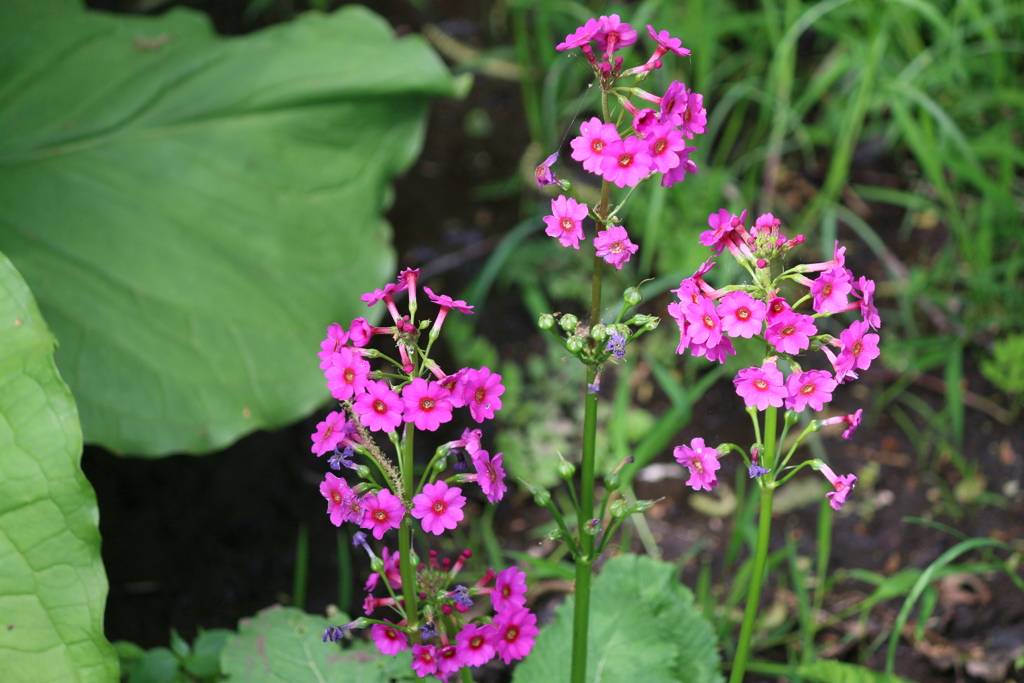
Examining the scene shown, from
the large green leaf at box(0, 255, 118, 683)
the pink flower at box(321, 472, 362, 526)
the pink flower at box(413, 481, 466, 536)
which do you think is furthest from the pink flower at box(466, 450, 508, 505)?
the large green leaf at box(0, 255, 118, 683)

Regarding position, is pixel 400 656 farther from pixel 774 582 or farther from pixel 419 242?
pixel 419 242

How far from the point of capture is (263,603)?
2059 millimetres

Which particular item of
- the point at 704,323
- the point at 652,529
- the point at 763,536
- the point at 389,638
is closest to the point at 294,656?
the point at 389,638

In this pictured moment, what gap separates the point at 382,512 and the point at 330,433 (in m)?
0.11

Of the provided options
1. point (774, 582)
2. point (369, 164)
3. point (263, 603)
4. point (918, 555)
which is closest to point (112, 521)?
point (263, 603)

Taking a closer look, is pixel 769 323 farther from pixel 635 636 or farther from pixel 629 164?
pixel 635 636

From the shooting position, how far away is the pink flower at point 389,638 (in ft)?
3.31

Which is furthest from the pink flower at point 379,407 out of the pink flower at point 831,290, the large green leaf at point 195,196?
the large green leaf at point 195,196

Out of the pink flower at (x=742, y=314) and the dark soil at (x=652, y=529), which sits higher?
the pink flower at (x=742, y=314)

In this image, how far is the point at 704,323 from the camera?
3.02ft

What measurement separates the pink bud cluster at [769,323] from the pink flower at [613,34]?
0.71 feet

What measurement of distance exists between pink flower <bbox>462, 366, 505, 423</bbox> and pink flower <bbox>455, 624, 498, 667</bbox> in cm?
27

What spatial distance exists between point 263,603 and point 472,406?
4.60 feet

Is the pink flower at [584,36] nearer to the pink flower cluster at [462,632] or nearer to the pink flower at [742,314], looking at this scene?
the pink flower at [742,314]
